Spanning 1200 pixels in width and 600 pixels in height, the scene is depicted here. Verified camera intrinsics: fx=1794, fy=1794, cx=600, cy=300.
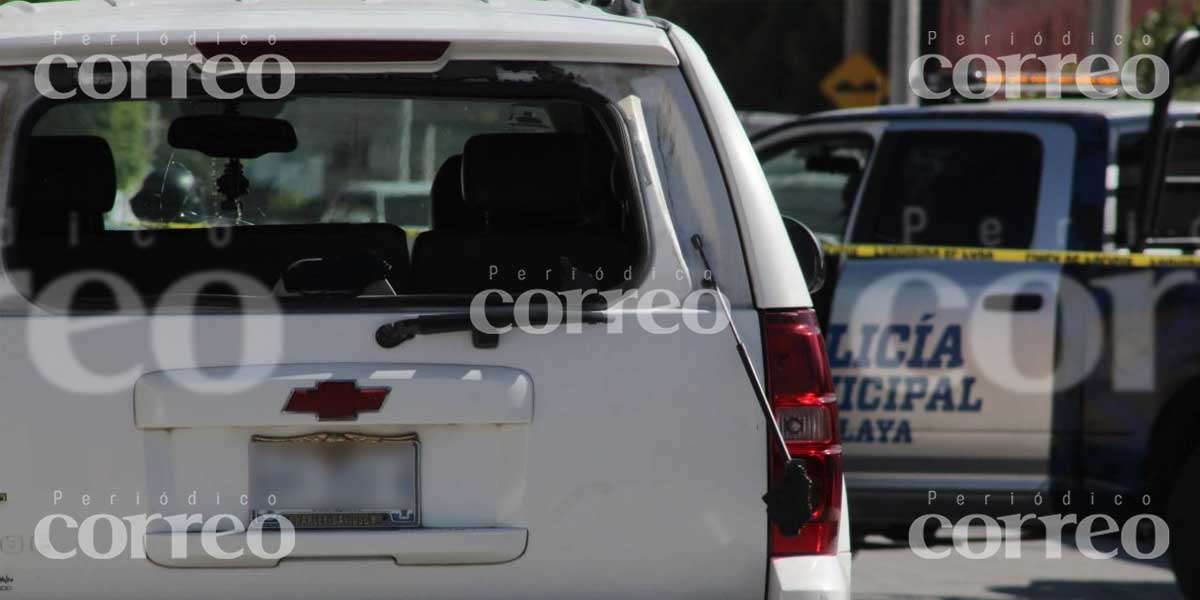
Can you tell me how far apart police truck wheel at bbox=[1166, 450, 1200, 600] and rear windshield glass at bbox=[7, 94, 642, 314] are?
2.53m

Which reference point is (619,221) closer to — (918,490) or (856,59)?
(918,490)

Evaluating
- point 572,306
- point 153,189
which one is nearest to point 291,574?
point 572,306

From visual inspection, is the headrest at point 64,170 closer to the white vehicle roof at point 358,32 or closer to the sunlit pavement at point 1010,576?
the white vehicle roof at point 358,32

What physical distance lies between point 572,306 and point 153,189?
198 cm

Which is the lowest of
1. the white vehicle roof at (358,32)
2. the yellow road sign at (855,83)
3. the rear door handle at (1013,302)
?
the rear door handle at (1013,302)

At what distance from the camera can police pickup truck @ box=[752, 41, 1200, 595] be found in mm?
6402

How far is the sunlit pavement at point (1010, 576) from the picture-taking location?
7.03 metres

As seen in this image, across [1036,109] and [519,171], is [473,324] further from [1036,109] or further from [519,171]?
[1036,109]

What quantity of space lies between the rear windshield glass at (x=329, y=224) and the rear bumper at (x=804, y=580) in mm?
664

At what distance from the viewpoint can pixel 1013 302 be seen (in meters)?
6.54

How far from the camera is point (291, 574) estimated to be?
3273 mm

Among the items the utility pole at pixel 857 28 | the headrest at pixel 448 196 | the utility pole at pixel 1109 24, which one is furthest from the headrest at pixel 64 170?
the utility pole at pixel 857 28

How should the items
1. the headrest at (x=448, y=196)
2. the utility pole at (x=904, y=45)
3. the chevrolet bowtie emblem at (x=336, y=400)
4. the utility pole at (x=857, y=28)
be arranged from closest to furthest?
the chevrolet bowtie emblem at (x=336, y=400) → the headrest at (x=448, y=196) → the utility pole at (x=904, y=45) → the utility pole at (x=857, y=28)

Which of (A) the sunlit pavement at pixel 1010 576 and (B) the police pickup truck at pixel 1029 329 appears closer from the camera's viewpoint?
(B) the police pickup truck at pixel 1029 329
